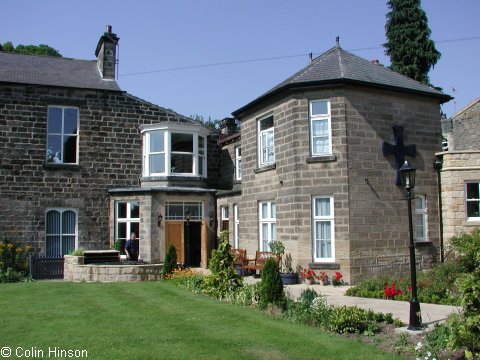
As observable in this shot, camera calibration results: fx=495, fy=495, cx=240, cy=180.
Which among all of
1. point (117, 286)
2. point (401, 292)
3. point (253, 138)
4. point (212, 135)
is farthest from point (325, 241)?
point (212, 135)

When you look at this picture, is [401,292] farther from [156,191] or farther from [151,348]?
[156,191]

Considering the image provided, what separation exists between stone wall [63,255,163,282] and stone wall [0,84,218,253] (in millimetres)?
4149

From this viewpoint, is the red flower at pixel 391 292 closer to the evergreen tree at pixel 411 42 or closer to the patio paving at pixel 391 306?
the patio paving at pixel 391 306

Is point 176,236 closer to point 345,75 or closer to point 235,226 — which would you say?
point 235,226

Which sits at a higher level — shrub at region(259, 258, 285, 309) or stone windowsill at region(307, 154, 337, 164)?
stone windowsill at region(307, 154, 337, 164)

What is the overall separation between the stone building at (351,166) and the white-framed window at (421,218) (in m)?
0.03

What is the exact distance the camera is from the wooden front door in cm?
2164

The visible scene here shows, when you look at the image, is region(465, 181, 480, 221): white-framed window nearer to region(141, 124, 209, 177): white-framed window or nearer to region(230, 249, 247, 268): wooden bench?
region(230, 249, 247, 268): wooden bench

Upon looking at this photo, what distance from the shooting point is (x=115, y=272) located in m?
17.4

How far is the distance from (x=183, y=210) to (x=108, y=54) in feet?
28.5

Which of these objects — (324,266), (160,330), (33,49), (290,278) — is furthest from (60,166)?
(33,49)

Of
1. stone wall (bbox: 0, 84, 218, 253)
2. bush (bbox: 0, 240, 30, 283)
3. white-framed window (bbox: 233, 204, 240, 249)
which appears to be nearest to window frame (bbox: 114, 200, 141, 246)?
stone wall (bbox: 0, 84, 218, 253)

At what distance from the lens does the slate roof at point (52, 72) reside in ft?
72.4

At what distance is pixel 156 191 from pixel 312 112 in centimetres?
827
